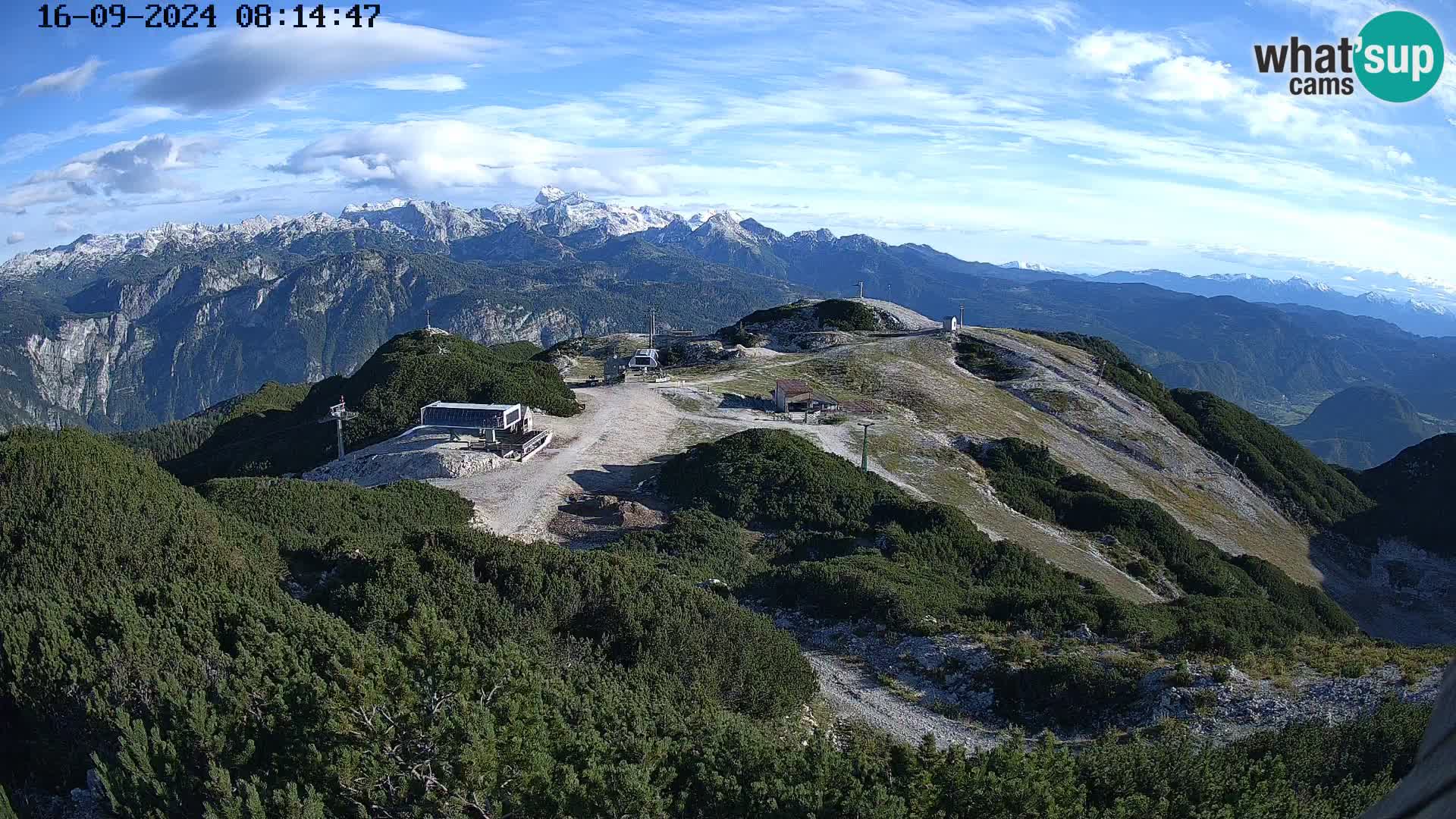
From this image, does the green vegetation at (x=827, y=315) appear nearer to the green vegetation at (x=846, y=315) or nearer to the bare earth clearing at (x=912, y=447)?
the green vegetation at (x=846, y=315)

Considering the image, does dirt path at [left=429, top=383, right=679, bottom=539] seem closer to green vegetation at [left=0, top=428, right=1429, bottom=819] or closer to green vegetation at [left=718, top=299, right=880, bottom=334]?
green vegetation at [left=0, top=428, right=1429, bottom=819]

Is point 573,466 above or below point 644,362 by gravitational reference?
below

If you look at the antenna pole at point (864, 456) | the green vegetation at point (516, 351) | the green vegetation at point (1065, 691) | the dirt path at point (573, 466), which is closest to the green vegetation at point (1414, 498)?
the antenna pole at point (864, 456)

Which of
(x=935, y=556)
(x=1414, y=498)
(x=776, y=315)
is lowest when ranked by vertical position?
(x=1414, y=498)

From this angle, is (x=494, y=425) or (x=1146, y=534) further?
(x=494, y=425)

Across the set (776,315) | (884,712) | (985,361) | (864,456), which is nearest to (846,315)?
(776,315)

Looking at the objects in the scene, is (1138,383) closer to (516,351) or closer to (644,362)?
(644,362)

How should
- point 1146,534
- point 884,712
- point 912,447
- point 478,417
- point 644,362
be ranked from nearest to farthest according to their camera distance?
point 884,712
point 1146,534
point 478,417
point 912,447
point 644,362
